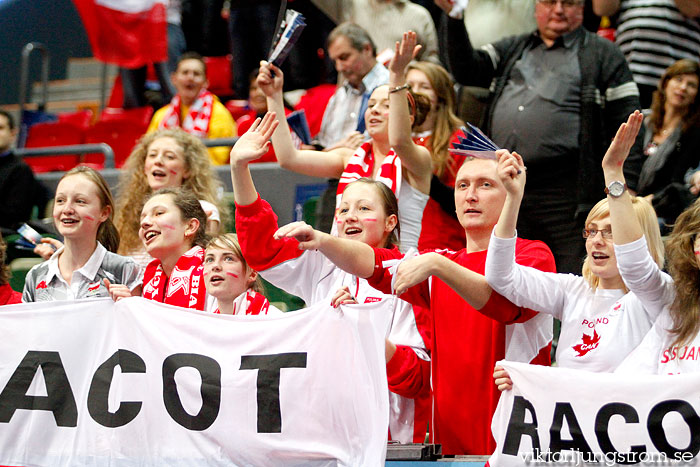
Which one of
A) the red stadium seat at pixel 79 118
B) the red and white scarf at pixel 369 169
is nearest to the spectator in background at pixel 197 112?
the red stadium seat at pixel 79 118

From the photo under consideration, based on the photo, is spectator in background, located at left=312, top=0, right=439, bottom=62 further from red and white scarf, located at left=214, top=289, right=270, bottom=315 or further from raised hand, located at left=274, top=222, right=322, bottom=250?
raised hand, located at left=274, top=222, right=322, bottom=250

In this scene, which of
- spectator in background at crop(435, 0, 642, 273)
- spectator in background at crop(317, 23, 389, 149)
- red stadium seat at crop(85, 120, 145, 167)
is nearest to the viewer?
spectator in background at crop(435, 0, 642, 273)

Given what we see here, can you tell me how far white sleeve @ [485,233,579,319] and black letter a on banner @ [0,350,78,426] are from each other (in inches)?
68.8

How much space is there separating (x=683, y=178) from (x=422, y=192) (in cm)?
187

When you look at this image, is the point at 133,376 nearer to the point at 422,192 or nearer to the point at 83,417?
the point at 83,417

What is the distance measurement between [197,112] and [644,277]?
5496 mm

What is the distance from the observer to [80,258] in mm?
5062

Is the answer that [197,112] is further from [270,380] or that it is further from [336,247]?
[270,380]

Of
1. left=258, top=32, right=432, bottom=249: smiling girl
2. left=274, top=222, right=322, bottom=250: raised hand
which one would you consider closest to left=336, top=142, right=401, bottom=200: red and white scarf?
left=258, top=32, right=432, bottom=249: smiling girl

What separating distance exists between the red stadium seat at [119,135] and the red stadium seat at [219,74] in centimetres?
141

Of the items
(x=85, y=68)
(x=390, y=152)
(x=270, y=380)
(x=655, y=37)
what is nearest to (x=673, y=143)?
(x=655, y=37)

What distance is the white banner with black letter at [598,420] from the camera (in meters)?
3.46

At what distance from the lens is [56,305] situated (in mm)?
4309

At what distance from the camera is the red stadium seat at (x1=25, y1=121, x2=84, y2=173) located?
1074 cm
